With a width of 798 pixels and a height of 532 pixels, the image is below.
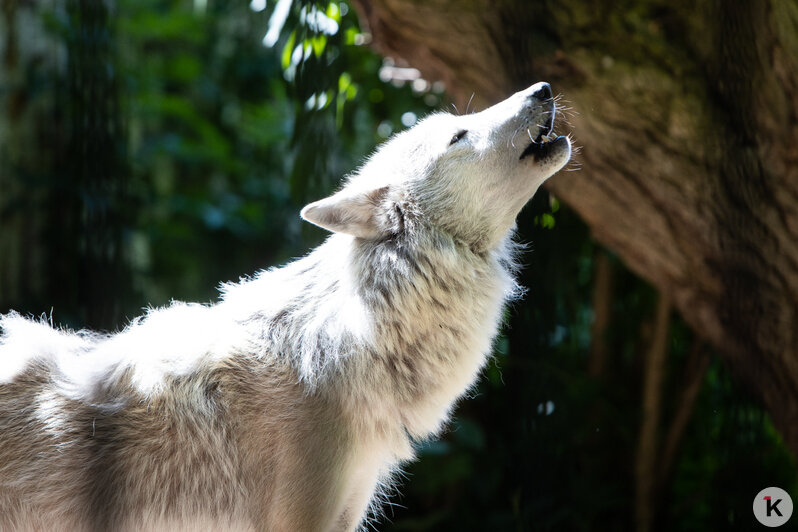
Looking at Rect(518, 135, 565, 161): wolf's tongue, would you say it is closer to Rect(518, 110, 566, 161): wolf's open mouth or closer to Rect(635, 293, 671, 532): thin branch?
Rect(518, 110, 566, 161): wolf's open mouth

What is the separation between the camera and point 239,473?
2.13 m

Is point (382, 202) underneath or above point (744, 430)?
above

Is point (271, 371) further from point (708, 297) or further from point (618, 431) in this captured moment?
point (618, 431)

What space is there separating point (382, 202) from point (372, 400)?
0.63 m

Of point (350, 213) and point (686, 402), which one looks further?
point (686, 402)

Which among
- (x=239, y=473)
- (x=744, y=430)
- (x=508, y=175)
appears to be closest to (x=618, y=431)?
(x=744, y=430)

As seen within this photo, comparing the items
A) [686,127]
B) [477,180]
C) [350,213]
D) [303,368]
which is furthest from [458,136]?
[686,127]

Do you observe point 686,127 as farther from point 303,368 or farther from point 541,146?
point 303,368

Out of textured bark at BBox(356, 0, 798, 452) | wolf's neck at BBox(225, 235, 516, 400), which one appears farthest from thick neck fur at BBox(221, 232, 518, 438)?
textured bark at BBox(356, 0, 798, 452)

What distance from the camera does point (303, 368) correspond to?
7.36ft

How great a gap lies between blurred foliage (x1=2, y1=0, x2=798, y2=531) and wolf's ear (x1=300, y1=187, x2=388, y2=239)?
0.56m

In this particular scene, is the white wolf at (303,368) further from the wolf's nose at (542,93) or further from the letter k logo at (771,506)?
the letter k logo at (771,506)

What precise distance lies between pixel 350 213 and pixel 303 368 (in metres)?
0.49

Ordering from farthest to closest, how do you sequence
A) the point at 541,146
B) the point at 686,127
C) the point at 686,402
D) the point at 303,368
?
the point at 686,402
the point at 686,127
the point at 541,146
the point at 303,368
